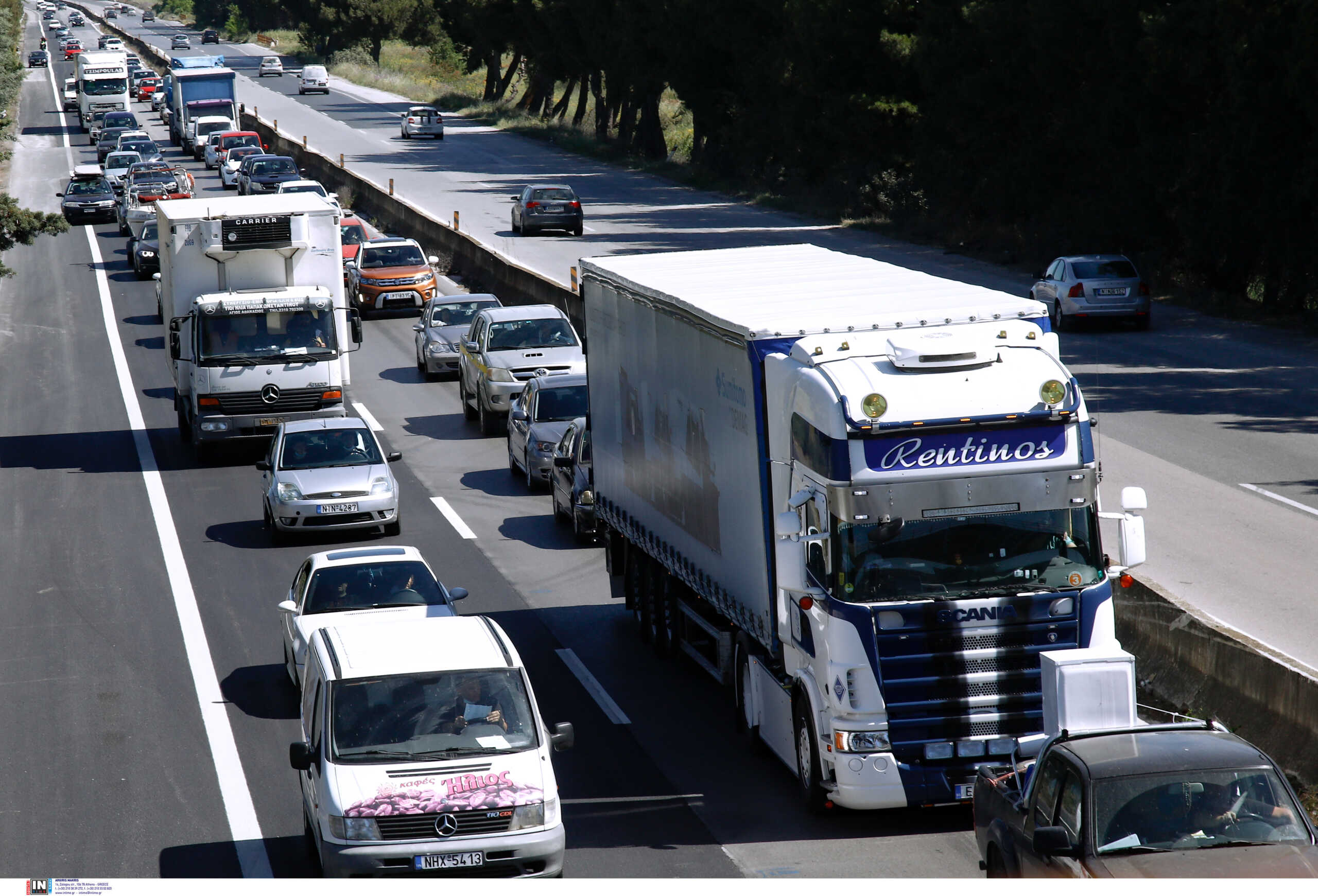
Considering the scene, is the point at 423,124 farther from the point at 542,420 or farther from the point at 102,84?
the point at 542,420

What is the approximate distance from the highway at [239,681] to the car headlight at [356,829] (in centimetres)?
133

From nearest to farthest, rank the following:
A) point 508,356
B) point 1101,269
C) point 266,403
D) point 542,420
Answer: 1. point 542,420
2. point 266,403
3. point 508,356
4. point 1101,269

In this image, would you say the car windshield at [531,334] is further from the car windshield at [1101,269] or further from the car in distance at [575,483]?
the car windshield at [1101,269]

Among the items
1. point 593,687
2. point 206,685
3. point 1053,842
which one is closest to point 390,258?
point 206,685

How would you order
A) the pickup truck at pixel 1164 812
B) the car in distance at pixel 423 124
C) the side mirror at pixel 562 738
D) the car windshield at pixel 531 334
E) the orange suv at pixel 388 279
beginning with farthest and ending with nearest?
the car in distance at pixel 423 124 < the orange suv at pixel 388 279 < the car windshield at pixel 531 334 < the side mirror at pixel 562 738 < the pickup truck at pixel 1164 812

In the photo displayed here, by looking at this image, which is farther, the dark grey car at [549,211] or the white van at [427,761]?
the dark grey car at [549,211]

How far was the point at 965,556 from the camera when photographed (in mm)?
11453

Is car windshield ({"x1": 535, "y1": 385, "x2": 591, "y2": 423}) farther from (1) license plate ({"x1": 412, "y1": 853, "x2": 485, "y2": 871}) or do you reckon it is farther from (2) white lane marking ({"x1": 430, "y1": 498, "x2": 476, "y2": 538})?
(1) license plate ({"x1": 412, "y1": 853, "x2": 485, "y2": 871})

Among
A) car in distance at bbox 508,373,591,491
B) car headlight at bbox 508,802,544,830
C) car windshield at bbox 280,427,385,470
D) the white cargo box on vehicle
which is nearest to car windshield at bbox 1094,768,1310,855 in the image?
the white cargo box on vehicle

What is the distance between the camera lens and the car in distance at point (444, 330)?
34406 millimetres

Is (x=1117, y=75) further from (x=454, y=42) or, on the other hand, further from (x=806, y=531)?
(x=454, y=42)

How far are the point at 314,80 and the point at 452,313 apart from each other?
8150 centimetres

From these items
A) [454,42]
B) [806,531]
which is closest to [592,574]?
[806,531]

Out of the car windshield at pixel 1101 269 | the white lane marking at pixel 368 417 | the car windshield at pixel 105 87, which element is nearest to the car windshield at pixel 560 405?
the white lane marking at pixel 368 417
